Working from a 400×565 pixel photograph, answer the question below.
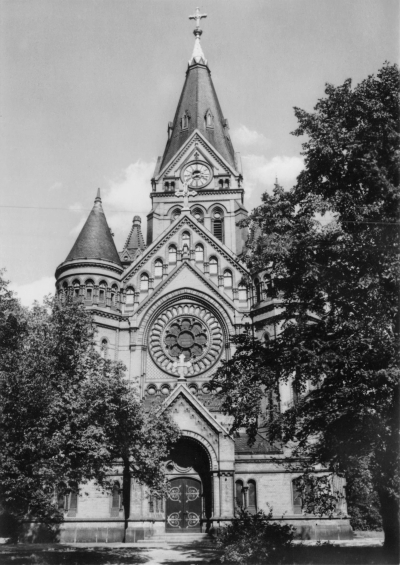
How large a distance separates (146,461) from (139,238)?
37072 millimetres

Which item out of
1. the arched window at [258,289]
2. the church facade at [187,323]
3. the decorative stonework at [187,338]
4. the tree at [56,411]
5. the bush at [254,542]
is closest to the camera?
the bush at [254,542]

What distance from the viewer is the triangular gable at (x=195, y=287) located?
1518 inches

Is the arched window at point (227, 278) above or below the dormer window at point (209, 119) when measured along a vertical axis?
below

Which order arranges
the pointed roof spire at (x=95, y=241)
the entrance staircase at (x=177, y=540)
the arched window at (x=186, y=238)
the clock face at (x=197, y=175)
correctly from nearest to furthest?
the entrance staircase at (x=177, y=540) < the pointed roof spire at (x=95, y=241) < the arched window at (x=186, y=238) < the clock face at (x=197, y=175)

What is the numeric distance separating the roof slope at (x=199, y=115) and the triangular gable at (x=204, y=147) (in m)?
0.90

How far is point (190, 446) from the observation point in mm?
33031

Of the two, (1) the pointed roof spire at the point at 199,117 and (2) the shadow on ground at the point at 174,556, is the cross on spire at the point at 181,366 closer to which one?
(2) the shadow on ground at the point at 174,556

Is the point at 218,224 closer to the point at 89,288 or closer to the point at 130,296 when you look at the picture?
the point at 130,296

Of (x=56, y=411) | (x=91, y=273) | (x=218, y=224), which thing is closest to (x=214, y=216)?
(x=218, y=224)

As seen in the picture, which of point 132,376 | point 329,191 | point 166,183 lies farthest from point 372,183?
point 166,183

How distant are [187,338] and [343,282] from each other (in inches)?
856

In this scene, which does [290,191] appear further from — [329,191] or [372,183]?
[372,183]

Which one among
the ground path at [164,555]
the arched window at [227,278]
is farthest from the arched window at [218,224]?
the ground path at [164,555]

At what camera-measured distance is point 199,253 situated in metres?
41.3
